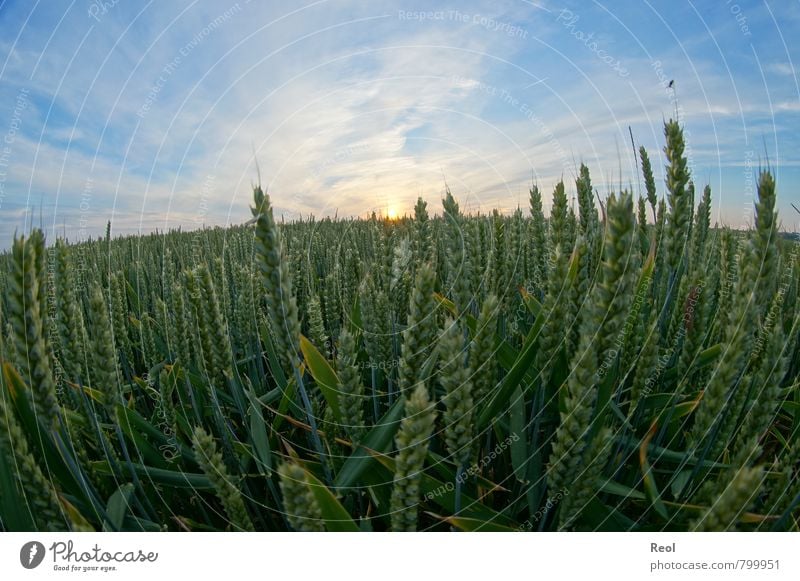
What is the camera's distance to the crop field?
2.64 ft

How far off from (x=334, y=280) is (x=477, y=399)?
46.8 inches

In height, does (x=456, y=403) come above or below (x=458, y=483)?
above

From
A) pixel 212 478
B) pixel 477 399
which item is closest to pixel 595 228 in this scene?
pixel 477 399

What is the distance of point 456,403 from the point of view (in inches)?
31.3

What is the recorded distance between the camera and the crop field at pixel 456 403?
0.81 meters

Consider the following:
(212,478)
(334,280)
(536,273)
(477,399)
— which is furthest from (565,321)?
(334,280)

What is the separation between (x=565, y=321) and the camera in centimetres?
111

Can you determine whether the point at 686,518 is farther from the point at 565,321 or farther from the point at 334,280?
the point at 334,280

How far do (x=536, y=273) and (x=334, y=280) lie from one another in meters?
0.94
